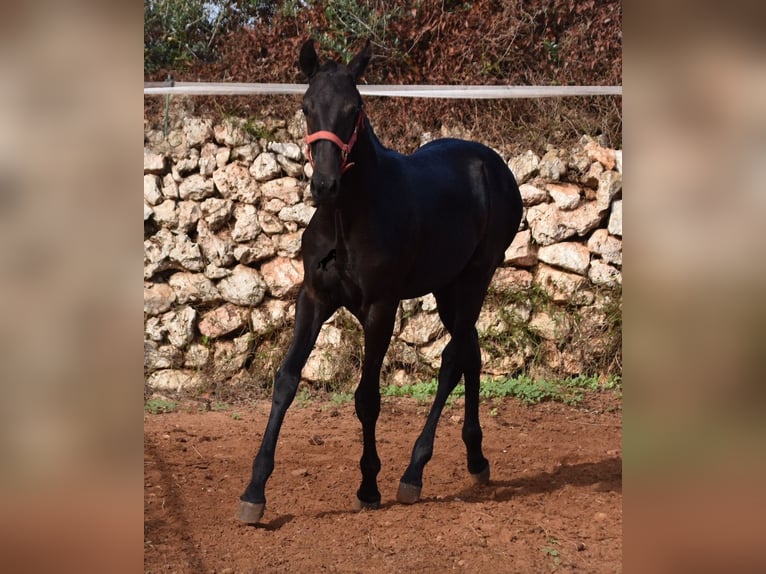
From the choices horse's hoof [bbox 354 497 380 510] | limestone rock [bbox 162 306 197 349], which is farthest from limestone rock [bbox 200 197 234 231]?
horse's hoof [bbox 354 497 380 510]

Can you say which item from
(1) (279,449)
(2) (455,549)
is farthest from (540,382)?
(2) (455,549)

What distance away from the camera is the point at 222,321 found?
26.5ft

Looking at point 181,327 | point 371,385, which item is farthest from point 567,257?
point 371,385

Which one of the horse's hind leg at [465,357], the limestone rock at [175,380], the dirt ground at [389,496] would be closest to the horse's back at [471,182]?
the horse's hind leg at [465,357]

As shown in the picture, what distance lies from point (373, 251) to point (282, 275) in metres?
3.85

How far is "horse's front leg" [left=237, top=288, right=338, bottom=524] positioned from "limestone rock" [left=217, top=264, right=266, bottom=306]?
3631mm

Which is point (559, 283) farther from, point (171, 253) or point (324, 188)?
point (324, 188)

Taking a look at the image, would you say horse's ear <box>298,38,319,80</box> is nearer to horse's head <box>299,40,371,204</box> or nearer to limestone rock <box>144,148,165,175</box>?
horse's head <box>299,40,371,204</box>

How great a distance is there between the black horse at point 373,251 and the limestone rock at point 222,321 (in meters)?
3.02

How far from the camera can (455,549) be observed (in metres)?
4.07

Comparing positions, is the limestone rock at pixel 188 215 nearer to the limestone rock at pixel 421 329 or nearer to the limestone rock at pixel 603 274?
the limestone rock at pixel 421 329
